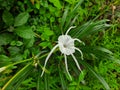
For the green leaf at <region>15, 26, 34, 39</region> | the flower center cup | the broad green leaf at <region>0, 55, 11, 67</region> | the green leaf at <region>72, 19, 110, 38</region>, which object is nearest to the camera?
the flower center cup

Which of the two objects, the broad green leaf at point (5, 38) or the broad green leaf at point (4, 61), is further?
the broad green leaf at point (5, 38)

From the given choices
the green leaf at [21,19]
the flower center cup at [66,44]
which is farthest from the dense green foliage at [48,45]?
the flower center cup at [66,44]

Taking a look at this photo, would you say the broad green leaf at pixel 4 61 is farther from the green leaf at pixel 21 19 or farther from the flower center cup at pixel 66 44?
the flower center cup at pixel 66 44

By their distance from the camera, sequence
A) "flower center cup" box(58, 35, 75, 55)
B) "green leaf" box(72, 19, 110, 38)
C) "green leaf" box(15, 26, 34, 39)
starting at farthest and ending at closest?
"green leaf" box(72, 19, 110, 38)
"green leaf" box(15, 26, 34, 39)
"flower center cup" box(58, 35, 75, 55)

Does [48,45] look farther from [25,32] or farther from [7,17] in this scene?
[7,17]

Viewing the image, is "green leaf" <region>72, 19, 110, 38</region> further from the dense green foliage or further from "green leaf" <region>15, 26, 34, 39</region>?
"green leaf" <region>15, 26, 34, 39</region>

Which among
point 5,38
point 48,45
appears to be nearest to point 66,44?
point 48,45

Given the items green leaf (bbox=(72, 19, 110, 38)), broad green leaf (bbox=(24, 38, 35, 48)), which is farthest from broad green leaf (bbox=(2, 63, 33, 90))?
green leaf (bbox=(72, 19, 110, 38))

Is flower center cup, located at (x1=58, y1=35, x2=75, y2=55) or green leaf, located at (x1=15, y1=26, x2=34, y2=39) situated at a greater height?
green leaf, located at (x1=15, y1=26, x2=34, y2=39)
